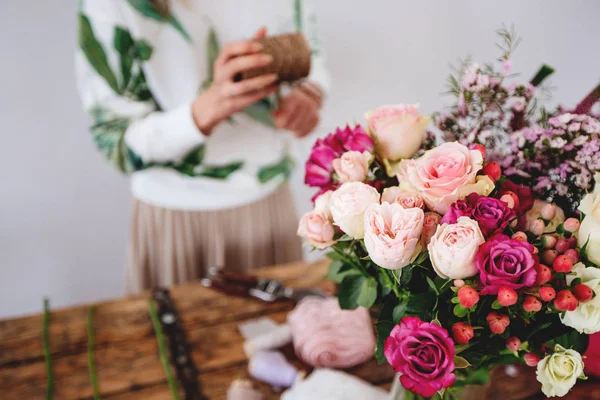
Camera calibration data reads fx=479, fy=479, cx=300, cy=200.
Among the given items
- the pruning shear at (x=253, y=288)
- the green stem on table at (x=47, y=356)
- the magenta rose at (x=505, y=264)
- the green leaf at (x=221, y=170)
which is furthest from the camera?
the green leaf at (x=221, y=170)

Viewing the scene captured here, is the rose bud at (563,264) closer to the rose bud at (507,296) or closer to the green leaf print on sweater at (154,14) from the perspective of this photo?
the rose bud at (507,296)

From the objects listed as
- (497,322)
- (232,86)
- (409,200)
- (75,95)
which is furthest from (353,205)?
(75,95)

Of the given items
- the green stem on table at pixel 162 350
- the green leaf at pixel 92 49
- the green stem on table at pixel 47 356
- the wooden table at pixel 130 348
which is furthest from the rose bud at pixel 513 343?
the green leaf at pixel 92 49

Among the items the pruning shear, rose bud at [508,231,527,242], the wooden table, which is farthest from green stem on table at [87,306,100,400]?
rose bud at [508,231,527,242]

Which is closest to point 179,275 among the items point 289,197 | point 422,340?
point 289,197

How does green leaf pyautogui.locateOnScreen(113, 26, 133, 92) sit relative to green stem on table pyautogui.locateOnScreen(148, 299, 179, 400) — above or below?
above

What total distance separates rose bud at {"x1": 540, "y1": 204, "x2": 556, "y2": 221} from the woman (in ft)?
1.64

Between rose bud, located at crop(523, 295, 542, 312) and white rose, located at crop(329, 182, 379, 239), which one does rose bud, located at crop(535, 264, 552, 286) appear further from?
white rose, located at crop(329, 182, 379, 239)

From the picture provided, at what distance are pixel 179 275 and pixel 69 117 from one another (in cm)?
60

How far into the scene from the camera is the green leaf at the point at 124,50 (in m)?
0.90

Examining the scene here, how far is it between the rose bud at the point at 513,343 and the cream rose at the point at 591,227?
A: 93 mm

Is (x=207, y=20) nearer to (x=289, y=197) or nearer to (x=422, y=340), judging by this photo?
(x=289, y=197)

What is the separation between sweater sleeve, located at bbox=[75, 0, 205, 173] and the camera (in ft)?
2.94

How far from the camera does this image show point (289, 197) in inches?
46.4
